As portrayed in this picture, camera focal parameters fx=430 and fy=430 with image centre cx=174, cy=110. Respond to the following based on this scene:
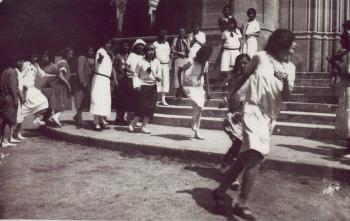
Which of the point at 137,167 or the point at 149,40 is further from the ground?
the point at 149,40

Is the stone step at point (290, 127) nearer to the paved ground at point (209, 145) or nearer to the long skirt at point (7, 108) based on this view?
the paved ground at point (209, 145)

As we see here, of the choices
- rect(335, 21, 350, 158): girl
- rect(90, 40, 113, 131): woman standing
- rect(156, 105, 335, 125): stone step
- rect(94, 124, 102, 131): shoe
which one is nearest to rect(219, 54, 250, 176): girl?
rect(335, 21, 350, 158): girl

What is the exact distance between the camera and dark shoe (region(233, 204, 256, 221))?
430cm

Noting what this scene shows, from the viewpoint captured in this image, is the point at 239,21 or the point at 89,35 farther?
the point at 89,35

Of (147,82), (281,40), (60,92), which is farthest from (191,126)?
(281,40)

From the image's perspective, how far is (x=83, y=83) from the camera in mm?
9922

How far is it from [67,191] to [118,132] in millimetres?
3919

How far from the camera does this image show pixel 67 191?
5.23 metres

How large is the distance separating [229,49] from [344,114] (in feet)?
16.9

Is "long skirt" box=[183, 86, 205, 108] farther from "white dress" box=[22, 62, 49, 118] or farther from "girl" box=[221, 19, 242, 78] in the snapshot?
"white dress" box=[22, 62, 49, 118]

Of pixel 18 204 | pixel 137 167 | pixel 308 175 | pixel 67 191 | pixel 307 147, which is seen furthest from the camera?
pixel 307 147

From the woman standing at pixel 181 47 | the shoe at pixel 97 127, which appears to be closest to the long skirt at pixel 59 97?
the shoe at pixel 97 127

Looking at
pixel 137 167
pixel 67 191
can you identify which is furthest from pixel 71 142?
pixel 67 191

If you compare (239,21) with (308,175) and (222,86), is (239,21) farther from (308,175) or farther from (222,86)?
(308,175)
